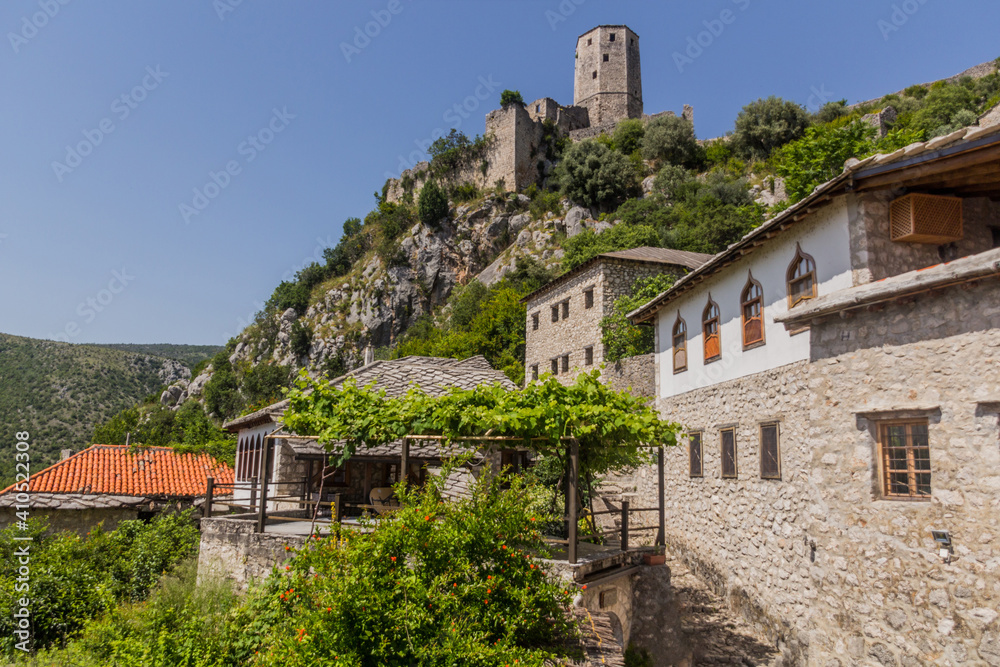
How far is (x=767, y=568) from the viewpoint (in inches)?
430

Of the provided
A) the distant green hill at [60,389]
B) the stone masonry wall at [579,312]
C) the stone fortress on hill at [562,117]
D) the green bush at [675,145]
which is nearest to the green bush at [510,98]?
the stone fortress on hill at [562,117]

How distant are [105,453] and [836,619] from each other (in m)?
22.9

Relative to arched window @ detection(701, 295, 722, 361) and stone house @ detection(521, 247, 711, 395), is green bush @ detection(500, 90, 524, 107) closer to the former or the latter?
stone house @ detection(521, 247, 711, 395)

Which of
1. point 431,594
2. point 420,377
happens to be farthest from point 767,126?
point 431,594

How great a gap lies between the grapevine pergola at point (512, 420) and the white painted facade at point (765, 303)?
2.77 meters

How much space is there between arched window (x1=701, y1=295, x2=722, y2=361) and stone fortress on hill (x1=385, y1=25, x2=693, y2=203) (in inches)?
1685

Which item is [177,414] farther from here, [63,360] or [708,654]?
[708,654]

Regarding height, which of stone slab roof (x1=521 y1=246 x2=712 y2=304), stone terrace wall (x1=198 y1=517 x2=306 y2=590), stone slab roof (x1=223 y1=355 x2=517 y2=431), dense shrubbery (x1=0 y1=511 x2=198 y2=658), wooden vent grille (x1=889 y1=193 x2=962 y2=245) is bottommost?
dense shrubbery (x1=0 y1=511 x2=198 y2=658)

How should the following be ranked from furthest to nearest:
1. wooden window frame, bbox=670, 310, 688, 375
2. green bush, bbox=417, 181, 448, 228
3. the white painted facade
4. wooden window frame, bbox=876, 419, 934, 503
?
1. green bush, bbox=417, 181, 448, 228
2. wooden window frame, bbox=670, 310, 688, 375
3. the white painted facade
4. wooden window frame, bbox=876, 419, 934, 503

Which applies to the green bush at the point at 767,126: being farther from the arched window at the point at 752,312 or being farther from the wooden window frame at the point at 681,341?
the arched window at the point at 752,312

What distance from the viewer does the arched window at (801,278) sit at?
1019 centimetres

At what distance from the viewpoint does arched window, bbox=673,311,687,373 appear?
1515cm

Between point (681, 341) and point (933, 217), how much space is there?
23.2ft

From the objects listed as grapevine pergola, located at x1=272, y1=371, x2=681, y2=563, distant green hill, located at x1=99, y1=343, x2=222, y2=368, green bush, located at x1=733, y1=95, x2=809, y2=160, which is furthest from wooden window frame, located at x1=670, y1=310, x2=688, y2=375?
distant green hill, located at x1=99, y1=343, x2=222, y2=368
